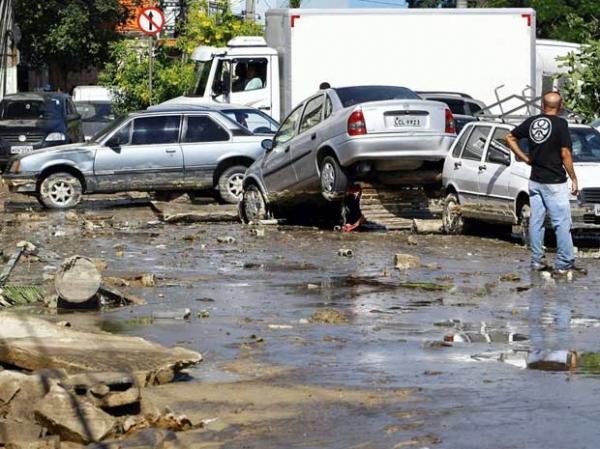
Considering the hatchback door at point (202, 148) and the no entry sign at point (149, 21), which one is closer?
the hatchback door at point (202, 148)

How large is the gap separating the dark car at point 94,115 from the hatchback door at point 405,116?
21742mm

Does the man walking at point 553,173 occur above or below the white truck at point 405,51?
below

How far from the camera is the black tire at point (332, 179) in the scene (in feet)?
61.9

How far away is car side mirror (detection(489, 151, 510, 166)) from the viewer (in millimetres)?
17750

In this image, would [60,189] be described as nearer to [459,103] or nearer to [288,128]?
[288,128]

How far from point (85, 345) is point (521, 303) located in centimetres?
464

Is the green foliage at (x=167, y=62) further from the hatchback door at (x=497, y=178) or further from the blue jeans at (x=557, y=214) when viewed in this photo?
the blue jeans at (x=557, y=214)

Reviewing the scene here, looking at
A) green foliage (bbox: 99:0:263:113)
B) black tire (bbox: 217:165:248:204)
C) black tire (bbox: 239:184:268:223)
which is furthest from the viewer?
green foliage (bbox: 99:0:263:113)

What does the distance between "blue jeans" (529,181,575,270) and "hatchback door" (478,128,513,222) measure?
125 inches

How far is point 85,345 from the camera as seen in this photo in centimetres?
876


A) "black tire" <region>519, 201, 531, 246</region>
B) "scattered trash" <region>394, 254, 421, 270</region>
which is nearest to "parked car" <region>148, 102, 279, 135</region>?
"black tire" <region>519, 201, 531, 246</region>

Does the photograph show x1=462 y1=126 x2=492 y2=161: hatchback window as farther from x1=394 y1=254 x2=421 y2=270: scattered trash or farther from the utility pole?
the utility pole

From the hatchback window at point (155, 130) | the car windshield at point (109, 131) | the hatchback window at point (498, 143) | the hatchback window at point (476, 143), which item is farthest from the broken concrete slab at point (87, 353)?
the car windshield at point (109, 131)

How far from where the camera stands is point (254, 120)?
26.1 meters
